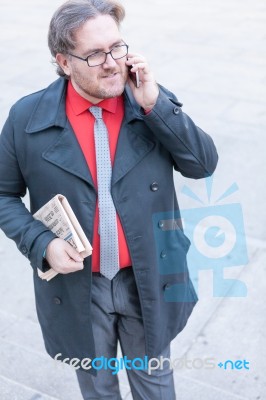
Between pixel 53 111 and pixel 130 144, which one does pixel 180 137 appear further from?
pixel 53 111

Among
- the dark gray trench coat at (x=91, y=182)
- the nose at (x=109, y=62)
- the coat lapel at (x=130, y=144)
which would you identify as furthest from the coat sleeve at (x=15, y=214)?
the nose at (x=109, y=62)

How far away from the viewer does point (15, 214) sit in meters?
2.53

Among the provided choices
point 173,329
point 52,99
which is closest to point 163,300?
point 173,329

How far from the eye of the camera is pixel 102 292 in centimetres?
257

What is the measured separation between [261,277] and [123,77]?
2.35 meters

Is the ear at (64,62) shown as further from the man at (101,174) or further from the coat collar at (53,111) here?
the coat collar at (53,111)

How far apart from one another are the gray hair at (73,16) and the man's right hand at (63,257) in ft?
2.23

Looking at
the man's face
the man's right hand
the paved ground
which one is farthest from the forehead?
the paved ground

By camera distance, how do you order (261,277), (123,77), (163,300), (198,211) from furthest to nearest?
(198,211), (261,277), (163,300), (123,77)

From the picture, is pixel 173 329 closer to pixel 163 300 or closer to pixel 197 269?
pixel 163 300

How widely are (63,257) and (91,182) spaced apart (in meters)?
0.28

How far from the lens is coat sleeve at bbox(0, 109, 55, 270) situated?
2454mm

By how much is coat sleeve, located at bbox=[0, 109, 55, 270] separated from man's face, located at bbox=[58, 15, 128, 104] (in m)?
0.36

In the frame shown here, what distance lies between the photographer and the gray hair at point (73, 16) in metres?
2.24
